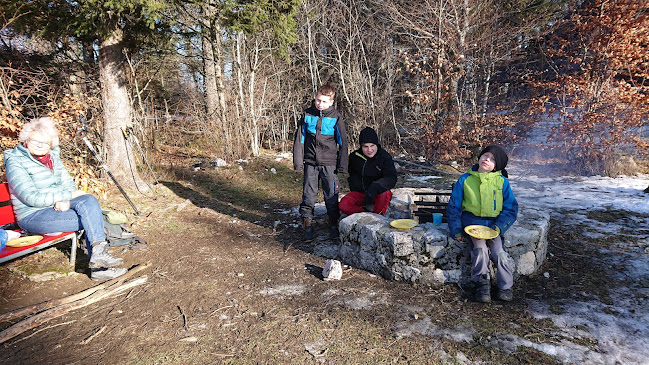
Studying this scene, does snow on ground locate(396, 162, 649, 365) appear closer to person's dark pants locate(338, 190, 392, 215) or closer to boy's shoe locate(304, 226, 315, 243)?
person's dark pants locate(338, 190, 392, 215)

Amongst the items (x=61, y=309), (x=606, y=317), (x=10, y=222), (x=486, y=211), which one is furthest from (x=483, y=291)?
(x=10, y=222)

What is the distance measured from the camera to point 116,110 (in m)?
6.10

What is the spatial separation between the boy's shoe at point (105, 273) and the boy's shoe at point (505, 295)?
357cm

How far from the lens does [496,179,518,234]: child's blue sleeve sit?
3.12 metres

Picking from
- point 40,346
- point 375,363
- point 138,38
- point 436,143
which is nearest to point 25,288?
point 40,346

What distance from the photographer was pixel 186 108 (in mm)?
9844

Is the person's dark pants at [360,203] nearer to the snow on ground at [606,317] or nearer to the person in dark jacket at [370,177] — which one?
the person in dark jacket at [370,177]

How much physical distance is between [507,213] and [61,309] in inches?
154

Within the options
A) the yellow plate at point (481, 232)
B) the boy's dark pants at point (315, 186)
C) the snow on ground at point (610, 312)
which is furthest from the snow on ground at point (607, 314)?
the boy's dark pants at point (315, 186)

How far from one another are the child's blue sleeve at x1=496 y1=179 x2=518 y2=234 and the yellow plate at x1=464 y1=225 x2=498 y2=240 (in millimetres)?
142

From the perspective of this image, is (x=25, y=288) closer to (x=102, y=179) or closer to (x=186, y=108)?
(x=102, y=179)

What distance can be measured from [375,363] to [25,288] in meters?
3.27

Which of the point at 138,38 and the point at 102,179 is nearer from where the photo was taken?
the point at 102,179

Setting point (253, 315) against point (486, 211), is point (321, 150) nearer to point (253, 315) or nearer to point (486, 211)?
point (486, 211)
